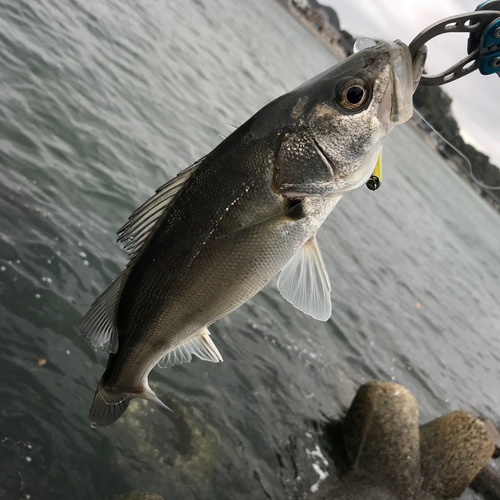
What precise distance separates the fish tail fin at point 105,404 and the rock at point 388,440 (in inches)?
206

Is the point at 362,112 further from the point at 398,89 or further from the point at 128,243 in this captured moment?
the point at 128,243

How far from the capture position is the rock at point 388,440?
6.96 metres

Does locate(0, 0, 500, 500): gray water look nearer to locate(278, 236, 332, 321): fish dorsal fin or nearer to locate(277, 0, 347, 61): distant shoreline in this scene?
locate(278, 236, 332, 321): fish dorsal fin

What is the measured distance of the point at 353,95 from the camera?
2.59 metres

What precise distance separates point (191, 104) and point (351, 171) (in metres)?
14.3

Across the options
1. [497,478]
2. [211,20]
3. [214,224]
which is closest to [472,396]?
[497,478]

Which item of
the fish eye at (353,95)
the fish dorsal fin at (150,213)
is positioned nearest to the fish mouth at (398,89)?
the fish eye at (353,95)

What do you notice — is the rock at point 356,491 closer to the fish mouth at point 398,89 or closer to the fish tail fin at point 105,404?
the fish tail fin at point 105,404

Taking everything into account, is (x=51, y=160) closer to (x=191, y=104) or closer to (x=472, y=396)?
(x=191, y=104)

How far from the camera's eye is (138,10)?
2170 cm

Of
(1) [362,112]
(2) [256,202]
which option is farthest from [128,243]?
(1) [362,112]

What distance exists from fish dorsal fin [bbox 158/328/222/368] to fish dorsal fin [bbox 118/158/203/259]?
76cm

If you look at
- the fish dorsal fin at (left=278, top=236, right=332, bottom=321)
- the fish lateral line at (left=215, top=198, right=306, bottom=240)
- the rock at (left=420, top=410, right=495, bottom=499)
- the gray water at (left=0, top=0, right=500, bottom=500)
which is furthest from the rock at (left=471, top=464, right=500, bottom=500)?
the fish lateral line at (left=215, top=198, right=306, bottom=240)

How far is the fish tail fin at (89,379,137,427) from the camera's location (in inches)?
125
